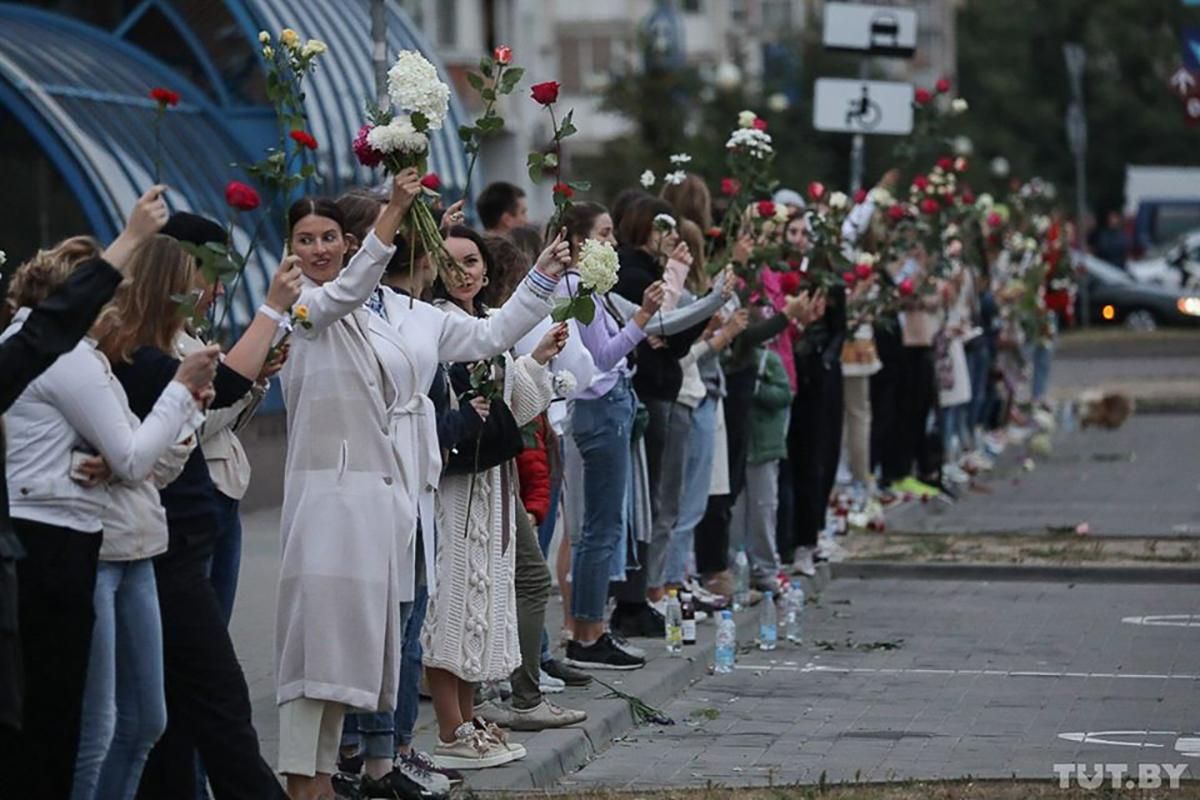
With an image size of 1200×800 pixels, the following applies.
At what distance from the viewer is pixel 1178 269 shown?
52.7 m

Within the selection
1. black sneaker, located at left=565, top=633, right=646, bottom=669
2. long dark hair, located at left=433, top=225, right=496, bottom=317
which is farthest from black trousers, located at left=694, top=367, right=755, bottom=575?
long dark hair, located at left=433, top=225, right=496, bottom=317

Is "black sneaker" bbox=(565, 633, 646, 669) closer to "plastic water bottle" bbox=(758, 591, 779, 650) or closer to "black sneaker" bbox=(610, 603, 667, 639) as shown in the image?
"black sneaker" bbox=(610, 603, 667, 639)

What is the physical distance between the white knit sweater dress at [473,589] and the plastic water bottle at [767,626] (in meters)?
3.64

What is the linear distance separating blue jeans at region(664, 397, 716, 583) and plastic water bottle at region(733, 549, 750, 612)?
0.73 metres

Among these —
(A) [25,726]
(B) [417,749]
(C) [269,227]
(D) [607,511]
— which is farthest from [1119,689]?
(C) [269,227]

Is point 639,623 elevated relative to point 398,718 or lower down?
lower down

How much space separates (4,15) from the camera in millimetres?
21078

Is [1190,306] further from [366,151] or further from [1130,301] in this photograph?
[366,151]

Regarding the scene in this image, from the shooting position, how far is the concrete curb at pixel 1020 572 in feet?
50.7

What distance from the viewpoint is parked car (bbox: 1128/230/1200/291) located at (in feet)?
167

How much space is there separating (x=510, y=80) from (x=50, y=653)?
2822 millimetres

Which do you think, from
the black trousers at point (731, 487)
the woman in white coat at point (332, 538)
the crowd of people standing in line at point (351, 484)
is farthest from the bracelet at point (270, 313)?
the black trousers at point (731, 487)

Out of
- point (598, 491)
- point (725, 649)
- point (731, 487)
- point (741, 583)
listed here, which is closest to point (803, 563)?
point (741, 583)

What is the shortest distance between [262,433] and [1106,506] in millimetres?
6344
